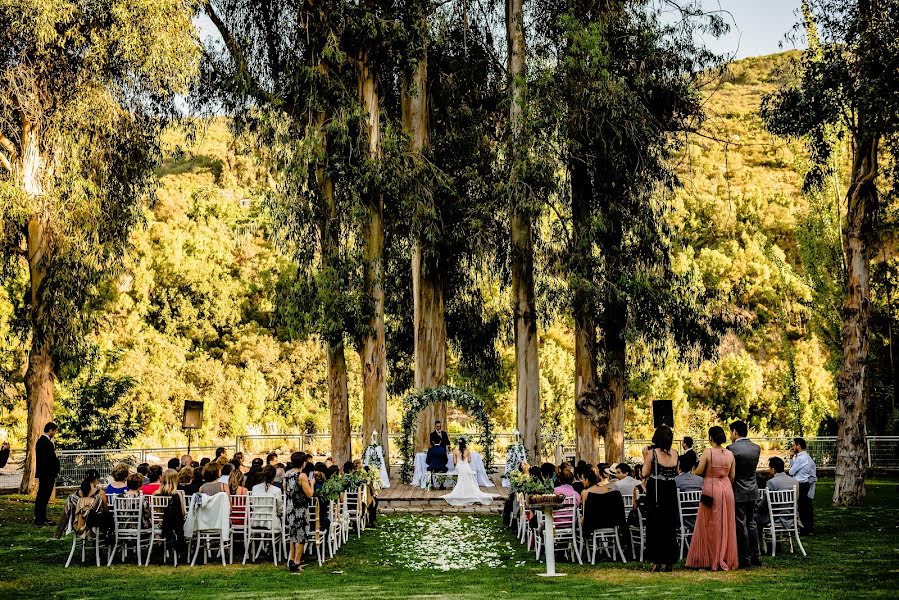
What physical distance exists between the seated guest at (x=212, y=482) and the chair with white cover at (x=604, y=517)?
4.51m

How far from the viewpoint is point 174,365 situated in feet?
154

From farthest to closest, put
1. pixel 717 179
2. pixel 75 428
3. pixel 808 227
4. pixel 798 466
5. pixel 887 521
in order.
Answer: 1. pixel 717 179
2. pixel 808 227
3. pixel 75 428
4. pixel 887 521
5. pixel 798 466

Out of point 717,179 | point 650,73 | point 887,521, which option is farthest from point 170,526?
point 717,179

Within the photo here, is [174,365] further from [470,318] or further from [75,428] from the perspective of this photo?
[470,318]

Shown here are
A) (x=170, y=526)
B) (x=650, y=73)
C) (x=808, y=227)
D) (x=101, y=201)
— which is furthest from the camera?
(x=808, y=227)

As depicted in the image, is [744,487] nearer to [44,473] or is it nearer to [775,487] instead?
[775,487]

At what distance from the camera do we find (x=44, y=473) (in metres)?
16.6

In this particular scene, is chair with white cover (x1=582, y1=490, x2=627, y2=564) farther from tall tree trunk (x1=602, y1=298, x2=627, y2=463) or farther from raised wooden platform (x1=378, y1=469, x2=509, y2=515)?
tall tree trunk (x1=602, y1=298, x2=627, y2=463)

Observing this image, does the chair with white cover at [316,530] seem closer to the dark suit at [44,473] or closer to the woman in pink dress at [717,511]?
the woman in pink dress at [717,511]

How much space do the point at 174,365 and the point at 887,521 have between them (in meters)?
37.1

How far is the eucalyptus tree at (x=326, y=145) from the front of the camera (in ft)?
75.4

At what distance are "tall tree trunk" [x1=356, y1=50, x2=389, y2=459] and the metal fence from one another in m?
1.25

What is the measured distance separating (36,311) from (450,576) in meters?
14.4

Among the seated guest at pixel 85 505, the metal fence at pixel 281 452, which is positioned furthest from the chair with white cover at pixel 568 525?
the metal fence at pixel 281 452
